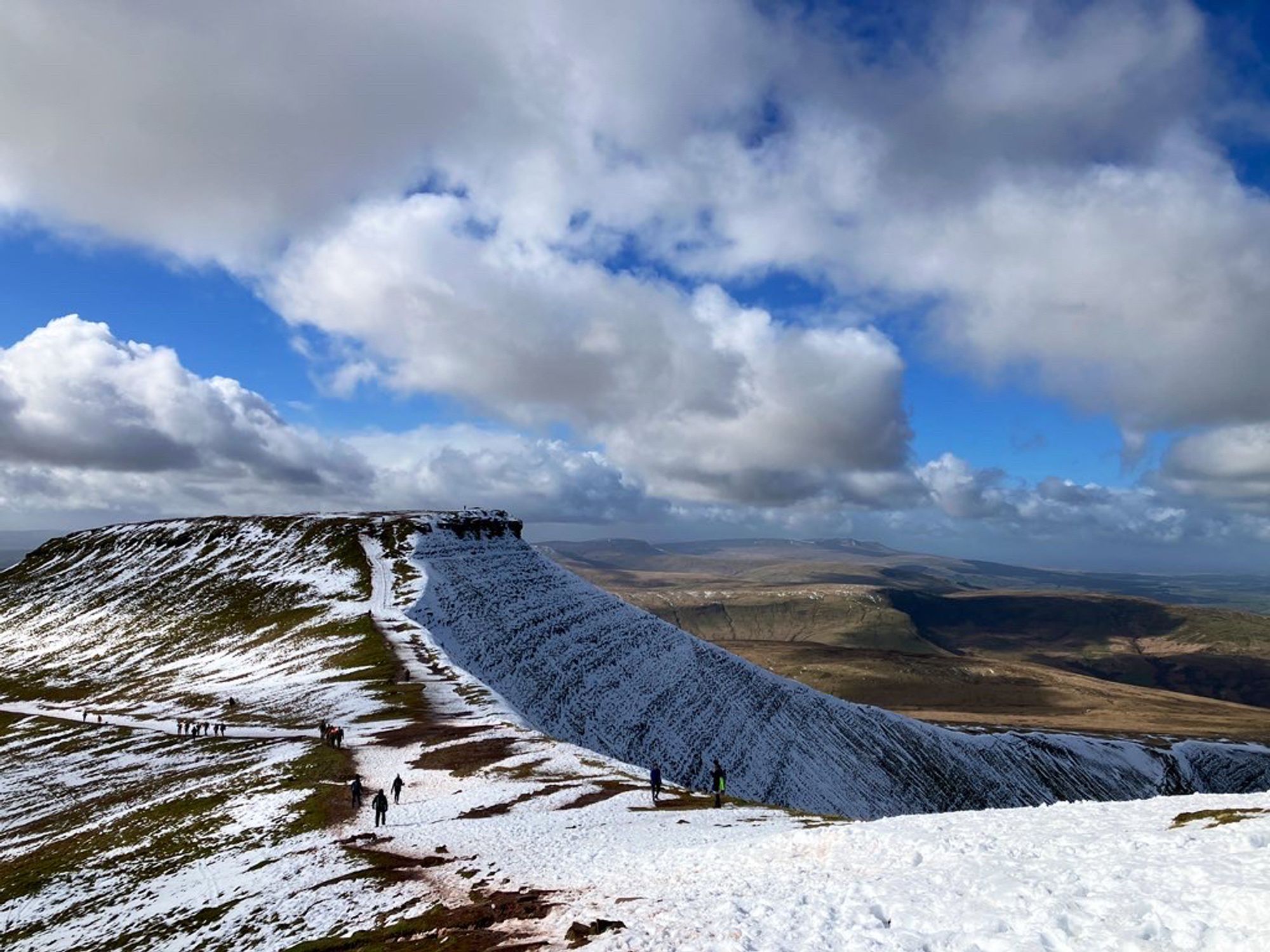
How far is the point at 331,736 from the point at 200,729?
19.3 metres

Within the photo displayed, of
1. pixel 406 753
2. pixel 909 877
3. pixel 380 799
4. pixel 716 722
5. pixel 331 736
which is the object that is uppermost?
pixel 909 877

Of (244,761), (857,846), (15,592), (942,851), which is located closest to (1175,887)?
(942,851)

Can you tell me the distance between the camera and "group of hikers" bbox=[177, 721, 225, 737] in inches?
2522

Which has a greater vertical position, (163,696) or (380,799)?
(380,799)

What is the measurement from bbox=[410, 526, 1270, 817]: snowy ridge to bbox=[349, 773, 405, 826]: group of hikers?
31.0 meters

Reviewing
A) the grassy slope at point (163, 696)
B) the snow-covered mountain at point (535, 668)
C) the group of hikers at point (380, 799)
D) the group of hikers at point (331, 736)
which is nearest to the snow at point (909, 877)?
the group of hikers at point (380, 799)

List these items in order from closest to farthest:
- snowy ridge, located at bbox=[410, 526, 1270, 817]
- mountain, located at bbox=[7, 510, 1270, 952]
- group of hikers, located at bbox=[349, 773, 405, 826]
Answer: mountain, located at bbox=[7, 510, 1270, 952] < group of hikers, located at bbox=[349, 773, 405, 826] < snowy ridge, located at bbox=[410, 526, 1270, 817]

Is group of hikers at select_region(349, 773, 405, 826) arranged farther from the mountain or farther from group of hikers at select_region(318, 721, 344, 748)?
group of hikers at select_region(318, 721, 344, 748)

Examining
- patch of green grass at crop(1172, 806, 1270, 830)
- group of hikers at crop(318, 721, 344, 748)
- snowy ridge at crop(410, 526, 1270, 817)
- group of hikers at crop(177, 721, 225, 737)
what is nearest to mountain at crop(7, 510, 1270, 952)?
snowy ridge at crop(410, 526, 1270, 817)

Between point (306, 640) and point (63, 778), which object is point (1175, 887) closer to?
point (63, 778)

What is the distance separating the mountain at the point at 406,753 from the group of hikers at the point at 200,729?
71 cm

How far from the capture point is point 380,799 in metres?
35.7

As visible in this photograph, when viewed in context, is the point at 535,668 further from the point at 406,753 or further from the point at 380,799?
the point at 380,799

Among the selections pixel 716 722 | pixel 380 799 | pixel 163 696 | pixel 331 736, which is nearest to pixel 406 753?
pixel 331 736
